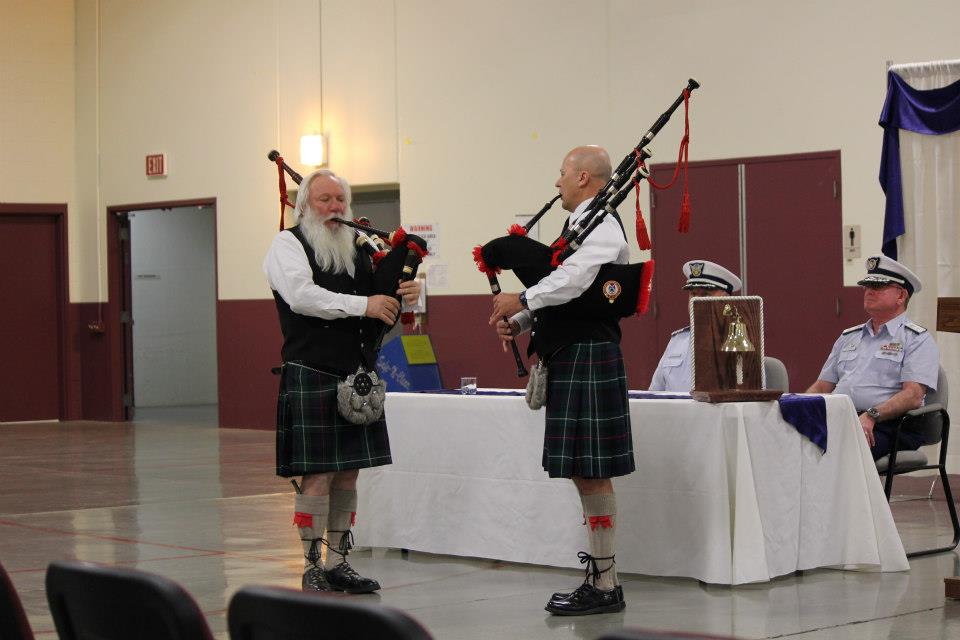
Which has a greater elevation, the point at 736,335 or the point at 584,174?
the point at 584,174

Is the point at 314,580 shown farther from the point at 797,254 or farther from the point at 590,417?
the point at 797,254

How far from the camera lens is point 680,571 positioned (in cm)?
509

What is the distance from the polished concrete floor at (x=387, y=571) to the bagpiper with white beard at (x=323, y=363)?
289 millimetres

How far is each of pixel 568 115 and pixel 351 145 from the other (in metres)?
2.32

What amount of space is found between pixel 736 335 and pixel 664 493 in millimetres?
620

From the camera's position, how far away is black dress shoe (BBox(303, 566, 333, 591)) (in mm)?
4934

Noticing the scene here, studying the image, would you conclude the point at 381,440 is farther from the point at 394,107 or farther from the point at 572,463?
the point at 394,107

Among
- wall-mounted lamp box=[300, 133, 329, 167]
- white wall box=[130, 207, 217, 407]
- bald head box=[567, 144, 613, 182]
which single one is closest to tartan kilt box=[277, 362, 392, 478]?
bald head box=[567, 144, 613, 182]

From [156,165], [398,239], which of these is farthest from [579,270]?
[156,165]

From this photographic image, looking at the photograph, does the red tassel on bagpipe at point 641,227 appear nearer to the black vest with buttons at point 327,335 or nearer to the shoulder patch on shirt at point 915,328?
the black vest with buttons at point 327,335

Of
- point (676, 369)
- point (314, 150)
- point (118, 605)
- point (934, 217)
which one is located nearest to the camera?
point (118, 605)

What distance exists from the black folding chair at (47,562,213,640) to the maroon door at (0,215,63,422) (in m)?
12.8

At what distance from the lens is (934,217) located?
7.96m

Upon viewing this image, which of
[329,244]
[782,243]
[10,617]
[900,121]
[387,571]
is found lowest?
[387,571]
